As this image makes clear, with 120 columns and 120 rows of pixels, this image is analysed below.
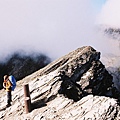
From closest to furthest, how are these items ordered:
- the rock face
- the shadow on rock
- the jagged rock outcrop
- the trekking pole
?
the rock face → the trekking pole → the shadow on rock → the jagged rock outcrop

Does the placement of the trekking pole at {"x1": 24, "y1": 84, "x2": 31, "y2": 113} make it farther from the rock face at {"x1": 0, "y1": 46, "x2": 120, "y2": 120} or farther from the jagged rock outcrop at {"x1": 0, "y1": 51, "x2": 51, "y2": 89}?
the jagged rock outcrop at {"x1": 0, "y1": 51, "x2": 51, "y2": 89}

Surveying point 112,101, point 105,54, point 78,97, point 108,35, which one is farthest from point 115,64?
point 112,101

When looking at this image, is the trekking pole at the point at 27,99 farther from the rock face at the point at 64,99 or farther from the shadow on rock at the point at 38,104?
the shadow on rock at the point at 38,104

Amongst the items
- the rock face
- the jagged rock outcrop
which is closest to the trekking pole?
Result: the rock face

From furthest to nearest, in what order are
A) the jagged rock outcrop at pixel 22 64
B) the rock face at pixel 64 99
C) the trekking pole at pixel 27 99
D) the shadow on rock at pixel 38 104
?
the jagged rock outcrop at pixel 22 64 < the shadow on rock at pixel 38 104 < the trekking pole at pixel 27 99 < the rock face at pixel 64 99

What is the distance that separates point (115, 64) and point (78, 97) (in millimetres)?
99362

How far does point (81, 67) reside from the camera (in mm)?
43125

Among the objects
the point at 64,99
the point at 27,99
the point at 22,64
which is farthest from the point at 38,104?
the point at 22,64

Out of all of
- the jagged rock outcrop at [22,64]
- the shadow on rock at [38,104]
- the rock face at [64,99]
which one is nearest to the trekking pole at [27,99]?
the rock face at [64,99]

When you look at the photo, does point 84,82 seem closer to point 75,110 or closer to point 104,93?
point 104,93

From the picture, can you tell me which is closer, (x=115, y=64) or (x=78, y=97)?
(x=78, y=97)

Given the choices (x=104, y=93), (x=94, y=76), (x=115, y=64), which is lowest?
(x=115, y=64)

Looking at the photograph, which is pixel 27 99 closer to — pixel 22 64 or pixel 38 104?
pixel 38 104

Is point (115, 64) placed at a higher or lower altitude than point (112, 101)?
lower
